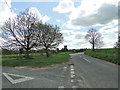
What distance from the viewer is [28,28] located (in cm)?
1900

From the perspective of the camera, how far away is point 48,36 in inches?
853

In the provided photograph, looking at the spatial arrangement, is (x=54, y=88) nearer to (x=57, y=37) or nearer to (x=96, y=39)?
(x=57, y=37)

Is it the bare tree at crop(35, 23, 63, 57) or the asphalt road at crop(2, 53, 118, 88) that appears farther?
the bare tree at crop(35, 23, 63, 57)

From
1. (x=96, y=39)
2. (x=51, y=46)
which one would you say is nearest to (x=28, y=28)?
(x=51, y=46)

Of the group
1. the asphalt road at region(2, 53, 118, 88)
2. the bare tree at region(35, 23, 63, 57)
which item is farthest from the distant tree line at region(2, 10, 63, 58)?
the asphalt road at region(2, 53, 118, 88)

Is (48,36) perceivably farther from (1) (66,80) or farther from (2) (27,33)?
(1) (66,80)

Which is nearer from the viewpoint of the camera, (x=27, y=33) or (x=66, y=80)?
(x=66, y=80)

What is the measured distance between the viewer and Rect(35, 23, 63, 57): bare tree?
2077cm

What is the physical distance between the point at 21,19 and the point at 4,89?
17679 millimetres

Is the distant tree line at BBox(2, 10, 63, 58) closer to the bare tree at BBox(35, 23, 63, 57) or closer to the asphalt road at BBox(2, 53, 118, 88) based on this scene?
the bare tree at BBox(35, 23, 63, 57)

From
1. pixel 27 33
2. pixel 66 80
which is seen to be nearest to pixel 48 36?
pixel 27 33

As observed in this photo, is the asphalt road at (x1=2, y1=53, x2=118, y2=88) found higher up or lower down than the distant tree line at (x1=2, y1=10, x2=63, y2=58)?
lower down

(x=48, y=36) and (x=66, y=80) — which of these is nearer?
(x=66, y=80)

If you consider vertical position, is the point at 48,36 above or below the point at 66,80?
above
